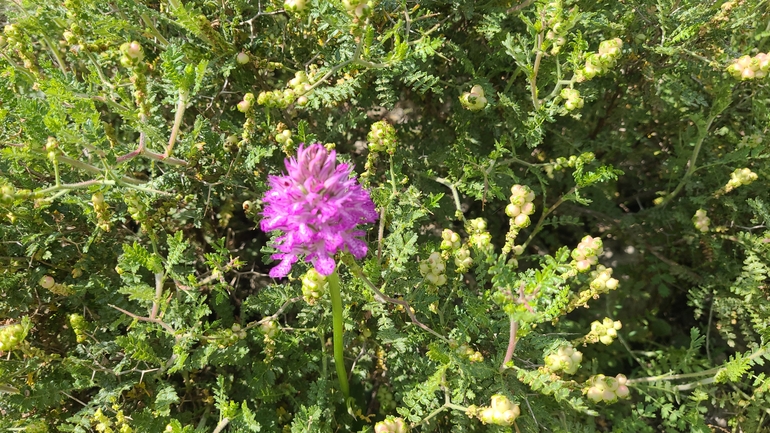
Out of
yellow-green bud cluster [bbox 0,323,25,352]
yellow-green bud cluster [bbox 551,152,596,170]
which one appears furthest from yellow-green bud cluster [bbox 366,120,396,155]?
yellow-green bud cluster [bbox 0,323,25,352]

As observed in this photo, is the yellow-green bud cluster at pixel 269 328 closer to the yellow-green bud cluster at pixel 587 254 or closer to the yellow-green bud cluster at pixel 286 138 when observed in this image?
the yellow-green bud cluster at pixel 286 138

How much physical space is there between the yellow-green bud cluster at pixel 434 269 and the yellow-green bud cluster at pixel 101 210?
1.34 m

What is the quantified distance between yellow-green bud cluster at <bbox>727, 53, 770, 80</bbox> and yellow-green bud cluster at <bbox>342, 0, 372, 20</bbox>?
1767 millimetres

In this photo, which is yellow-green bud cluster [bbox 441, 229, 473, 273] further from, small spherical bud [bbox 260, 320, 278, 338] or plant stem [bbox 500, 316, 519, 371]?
small spherical bud [bbox 260, 320, 278, 338]

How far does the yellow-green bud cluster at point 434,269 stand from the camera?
213cm

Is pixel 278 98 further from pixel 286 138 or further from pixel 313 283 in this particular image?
pixel 313 283

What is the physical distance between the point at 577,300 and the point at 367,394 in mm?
1533

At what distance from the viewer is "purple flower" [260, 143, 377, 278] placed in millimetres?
1597

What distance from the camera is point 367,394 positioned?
10.3 ft

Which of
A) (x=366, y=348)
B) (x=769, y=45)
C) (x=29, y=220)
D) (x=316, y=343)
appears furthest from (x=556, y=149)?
(x=29, y=220)

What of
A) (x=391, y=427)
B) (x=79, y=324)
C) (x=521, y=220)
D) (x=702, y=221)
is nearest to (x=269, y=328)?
(x=391, y=427)

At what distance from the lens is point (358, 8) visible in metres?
1.94

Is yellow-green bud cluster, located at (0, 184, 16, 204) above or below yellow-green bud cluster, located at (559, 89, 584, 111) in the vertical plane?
below

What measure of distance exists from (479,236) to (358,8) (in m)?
0.98
